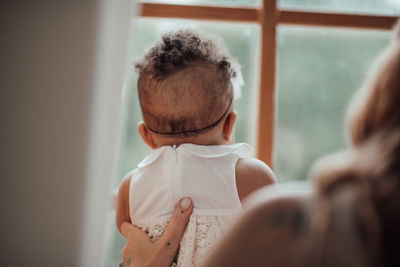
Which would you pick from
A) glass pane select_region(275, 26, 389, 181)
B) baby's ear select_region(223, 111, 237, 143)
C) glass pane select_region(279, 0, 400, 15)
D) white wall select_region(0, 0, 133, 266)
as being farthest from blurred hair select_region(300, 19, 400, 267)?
glass pane select_region(279, 0, 400, 15)

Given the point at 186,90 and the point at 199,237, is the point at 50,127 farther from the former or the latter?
the point at 199,237

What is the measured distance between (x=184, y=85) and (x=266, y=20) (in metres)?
0.63

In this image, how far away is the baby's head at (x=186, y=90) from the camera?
0.85m

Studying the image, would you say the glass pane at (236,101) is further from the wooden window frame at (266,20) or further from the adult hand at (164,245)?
the adult hand at (164,245)

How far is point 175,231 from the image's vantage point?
770 mm

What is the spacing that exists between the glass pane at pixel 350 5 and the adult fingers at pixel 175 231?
104 cm

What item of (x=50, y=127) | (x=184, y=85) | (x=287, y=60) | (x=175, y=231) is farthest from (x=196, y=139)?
(x=287, y=60)

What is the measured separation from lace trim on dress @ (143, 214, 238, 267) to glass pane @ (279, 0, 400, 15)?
1021mm

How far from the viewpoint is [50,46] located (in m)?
0.84

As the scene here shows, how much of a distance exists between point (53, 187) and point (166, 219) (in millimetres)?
319

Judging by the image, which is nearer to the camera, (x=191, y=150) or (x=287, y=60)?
(x=191, y=150)

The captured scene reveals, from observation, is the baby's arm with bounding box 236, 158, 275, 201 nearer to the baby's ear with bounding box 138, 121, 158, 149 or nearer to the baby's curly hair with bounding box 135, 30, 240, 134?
the baby's curly hair with bounding box 135, 30, 240, 134

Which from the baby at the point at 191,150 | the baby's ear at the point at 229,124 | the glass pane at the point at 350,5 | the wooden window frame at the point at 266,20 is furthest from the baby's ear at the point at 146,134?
the glass pane at the point at 350,5

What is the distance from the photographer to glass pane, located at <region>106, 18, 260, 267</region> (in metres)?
1.30
